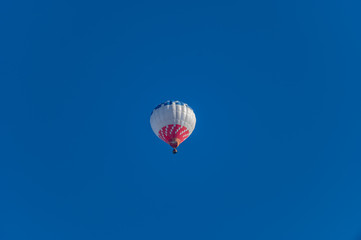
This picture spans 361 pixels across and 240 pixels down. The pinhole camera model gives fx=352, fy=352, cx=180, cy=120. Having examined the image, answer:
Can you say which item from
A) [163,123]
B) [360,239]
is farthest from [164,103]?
[360,239]

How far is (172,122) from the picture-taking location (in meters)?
23.5

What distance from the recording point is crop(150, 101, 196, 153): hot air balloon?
23.5 meters

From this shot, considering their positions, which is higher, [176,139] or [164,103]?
[164,103]

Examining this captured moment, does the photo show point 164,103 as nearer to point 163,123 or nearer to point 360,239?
point 163,123

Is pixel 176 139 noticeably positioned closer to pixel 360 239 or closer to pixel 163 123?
pixel 163 123

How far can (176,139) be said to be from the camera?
2362cm

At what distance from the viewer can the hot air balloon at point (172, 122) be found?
23500mm

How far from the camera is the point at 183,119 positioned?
23.8 meters

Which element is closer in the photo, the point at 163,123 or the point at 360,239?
the point at 360,239

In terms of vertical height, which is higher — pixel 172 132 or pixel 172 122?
pixel 172 122

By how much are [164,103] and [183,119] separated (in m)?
1.75

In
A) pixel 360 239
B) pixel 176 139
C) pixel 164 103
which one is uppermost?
pixel 164 103

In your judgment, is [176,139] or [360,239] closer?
[360,239]

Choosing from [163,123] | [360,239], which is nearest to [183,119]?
[163,123]
